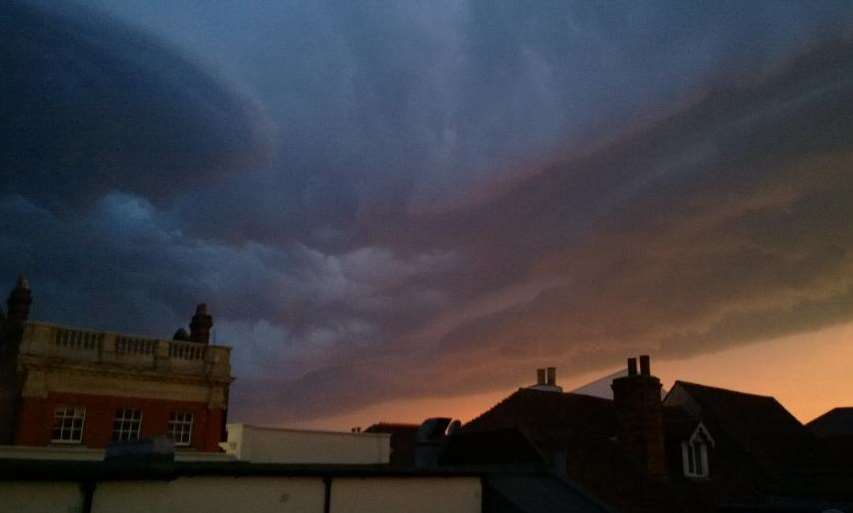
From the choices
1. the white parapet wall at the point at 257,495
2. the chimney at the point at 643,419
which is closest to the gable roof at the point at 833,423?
the chimney at the point at 643,419

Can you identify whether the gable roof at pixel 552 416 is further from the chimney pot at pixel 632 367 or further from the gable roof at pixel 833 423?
the gable roof at pixel 833 423

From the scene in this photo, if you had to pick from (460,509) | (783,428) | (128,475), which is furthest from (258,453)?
(783,428)

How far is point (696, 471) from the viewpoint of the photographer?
31641mm

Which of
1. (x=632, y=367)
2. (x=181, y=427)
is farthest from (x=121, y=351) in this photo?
(x=632, y=367)

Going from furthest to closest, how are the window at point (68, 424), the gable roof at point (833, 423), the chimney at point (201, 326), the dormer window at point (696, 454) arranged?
1. the gable roof at point (833, 423)
2. the chimney at point (201, 326)
3. the dormer window at point (696, 454)
4. the window at point (68, 424)

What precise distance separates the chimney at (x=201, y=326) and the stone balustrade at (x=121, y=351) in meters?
1.16

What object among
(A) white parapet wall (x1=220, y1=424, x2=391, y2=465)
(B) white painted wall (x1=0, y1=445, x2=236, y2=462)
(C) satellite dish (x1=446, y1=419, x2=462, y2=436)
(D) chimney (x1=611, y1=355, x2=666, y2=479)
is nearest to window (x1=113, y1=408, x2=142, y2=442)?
(B) white painted wall (x1=0, y1=445, x2=236, y2=462)

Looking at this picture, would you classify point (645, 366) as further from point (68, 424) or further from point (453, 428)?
point (68, 424)

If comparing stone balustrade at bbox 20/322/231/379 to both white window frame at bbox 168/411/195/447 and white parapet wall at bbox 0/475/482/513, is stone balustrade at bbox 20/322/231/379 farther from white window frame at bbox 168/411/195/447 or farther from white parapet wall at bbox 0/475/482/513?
white parapet wall at bbox 0/475/482/513

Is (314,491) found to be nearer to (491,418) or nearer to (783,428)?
(491,418)

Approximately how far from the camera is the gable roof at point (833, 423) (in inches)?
2581

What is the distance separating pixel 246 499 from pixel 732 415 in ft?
122

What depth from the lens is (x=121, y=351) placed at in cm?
3291

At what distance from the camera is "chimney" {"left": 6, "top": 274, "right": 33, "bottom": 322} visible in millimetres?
33219
